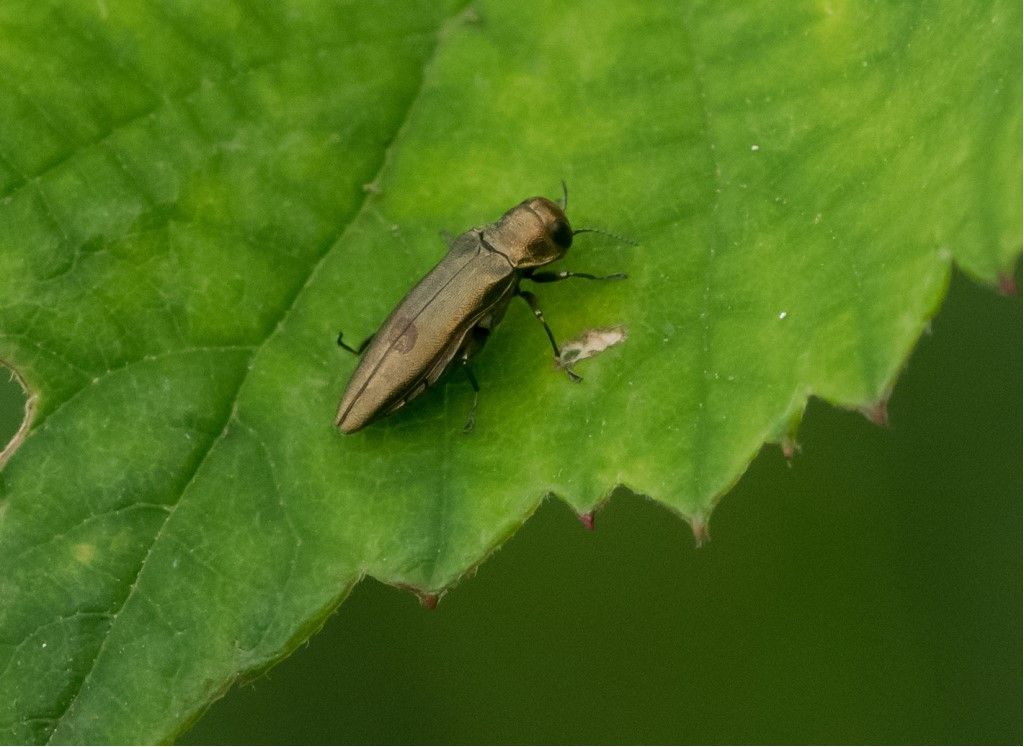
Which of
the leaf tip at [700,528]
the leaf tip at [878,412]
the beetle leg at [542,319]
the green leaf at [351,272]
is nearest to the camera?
the leaf tip at [878,412]

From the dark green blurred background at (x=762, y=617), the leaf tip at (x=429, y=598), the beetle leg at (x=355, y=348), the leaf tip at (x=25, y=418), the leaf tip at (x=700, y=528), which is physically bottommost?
the dark green blurred background at (x=762, y=617)

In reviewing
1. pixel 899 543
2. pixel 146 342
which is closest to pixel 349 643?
pixel 146 342

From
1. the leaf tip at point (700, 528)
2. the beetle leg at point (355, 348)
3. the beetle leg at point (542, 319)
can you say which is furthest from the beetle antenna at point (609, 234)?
the leaf tip at point (700, 528)

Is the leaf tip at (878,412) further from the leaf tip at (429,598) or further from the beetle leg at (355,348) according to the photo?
the beetle leg at (355,348)

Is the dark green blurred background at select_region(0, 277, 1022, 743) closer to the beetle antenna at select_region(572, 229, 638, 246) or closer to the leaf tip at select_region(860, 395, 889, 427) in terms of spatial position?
the beetle antenna at select_region(572, 229, 638, 246)

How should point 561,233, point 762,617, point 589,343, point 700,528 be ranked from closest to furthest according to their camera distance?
point 700,528 → point 589,343 → point 561,233 → point 762,617

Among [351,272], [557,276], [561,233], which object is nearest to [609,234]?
[561,233]

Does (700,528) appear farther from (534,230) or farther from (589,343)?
(534,230)
